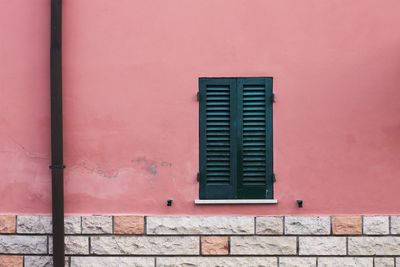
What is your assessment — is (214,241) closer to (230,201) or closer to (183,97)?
(230,201)

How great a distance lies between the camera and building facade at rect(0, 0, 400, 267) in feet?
18.3

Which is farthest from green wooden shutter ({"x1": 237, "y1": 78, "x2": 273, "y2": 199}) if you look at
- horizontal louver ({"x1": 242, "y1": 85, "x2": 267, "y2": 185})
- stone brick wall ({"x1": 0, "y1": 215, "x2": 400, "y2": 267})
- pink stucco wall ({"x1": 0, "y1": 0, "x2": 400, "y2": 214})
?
stone brick wall ({"x1": 0, "y1": 215, "x2": 400, "y2": 267})

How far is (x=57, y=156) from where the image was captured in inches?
220

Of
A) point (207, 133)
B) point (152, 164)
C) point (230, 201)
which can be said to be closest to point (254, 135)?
point (207, 133)

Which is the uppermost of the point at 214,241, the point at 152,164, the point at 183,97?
the point at 183,97

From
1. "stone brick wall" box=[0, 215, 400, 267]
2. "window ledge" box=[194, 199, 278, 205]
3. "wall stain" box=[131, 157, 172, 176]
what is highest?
"wall stain" box=[131, 157, 172, 176]

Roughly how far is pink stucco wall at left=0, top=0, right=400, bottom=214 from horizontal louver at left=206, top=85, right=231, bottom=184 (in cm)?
15

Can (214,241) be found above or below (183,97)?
below

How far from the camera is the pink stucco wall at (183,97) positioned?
18.3ft

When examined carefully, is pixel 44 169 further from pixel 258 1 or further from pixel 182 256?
pixel 258 1

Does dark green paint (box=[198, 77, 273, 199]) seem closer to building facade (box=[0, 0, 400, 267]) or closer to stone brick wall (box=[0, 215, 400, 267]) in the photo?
building facade (box=[0, 0, 400, 267])

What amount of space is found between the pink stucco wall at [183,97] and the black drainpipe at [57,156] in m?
0.12

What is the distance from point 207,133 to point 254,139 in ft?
1.59

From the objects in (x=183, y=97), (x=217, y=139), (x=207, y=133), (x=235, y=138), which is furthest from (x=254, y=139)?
(x=183, y=97)
